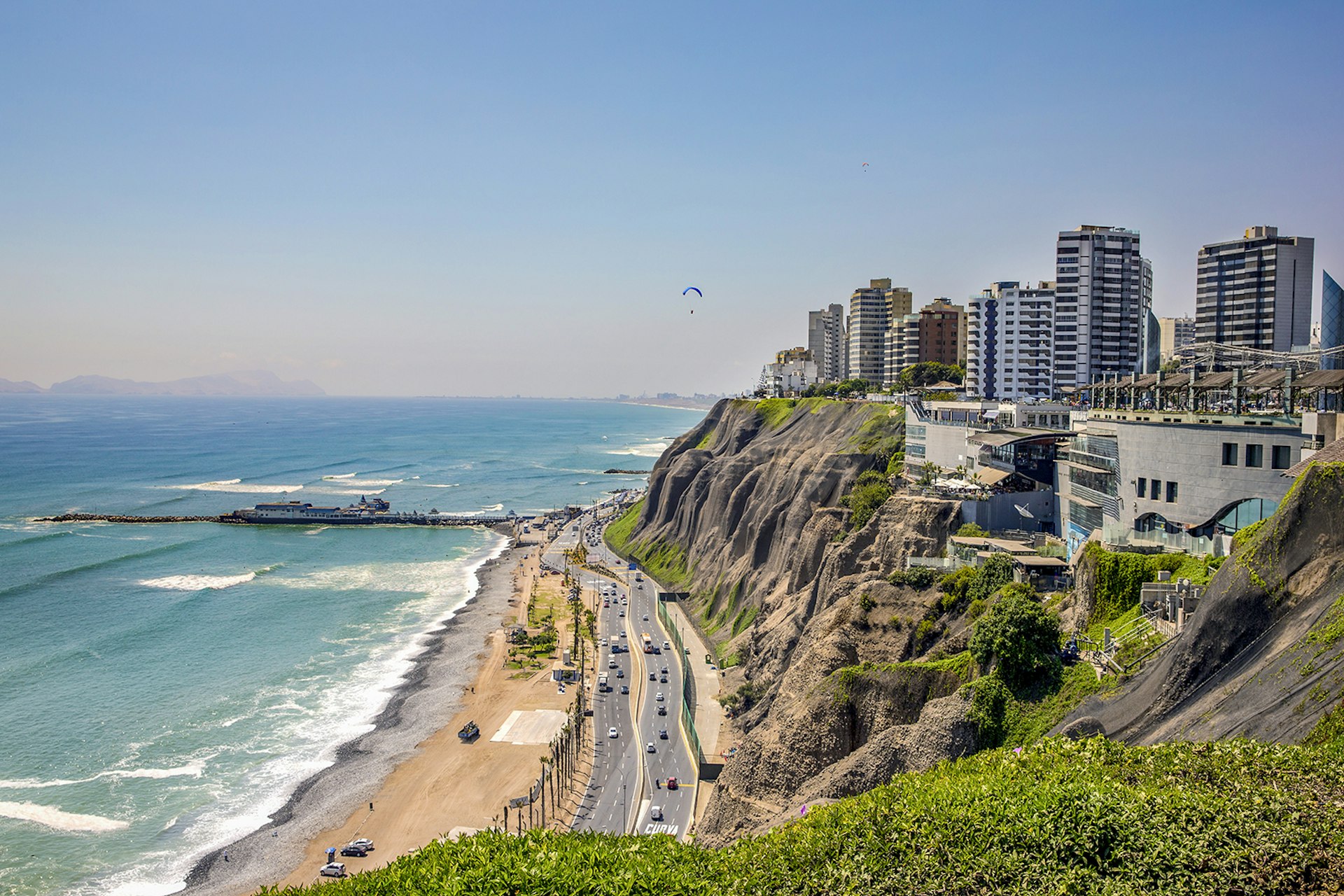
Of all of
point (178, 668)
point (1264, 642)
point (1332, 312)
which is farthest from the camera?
point (1332, 312)

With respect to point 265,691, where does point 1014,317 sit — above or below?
above

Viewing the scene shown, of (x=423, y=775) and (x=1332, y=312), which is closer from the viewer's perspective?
(x=423, y=775)

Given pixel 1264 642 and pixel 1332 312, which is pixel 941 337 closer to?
pixel 1332 312

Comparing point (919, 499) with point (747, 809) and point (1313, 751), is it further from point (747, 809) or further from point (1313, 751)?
point (1313, 751)

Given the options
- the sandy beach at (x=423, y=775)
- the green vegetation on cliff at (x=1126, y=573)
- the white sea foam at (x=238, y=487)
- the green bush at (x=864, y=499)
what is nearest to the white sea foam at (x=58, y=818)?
the sandy beach at (x=423, y=775)

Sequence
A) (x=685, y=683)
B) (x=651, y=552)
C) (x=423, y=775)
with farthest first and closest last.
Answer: (x=651, y=552) < (x=685, y=683) < (x=423, y=775)

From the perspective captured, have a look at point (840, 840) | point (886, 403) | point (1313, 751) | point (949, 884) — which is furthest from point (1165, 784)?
point (886, 403)

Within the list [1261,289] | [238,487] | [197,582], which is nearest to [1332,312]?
[1261,289]
